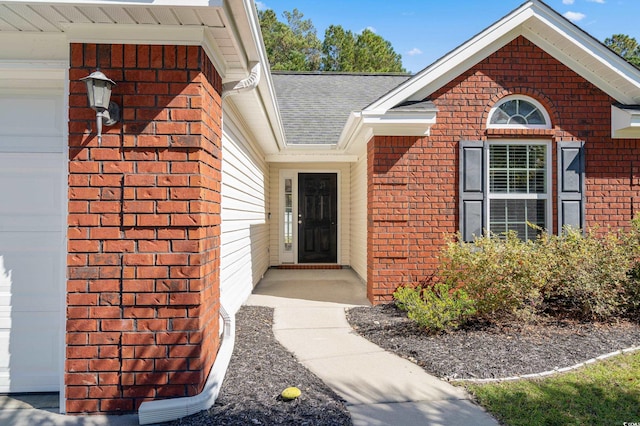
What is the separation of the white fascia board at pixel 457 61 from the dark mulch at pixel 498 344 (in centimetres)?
297

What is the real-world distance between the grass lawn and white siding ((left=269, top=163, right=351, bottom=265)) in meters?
6.16

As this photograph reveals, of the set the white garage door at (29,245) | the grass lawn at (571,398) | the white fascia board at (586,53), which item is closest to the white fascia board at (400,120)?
the white fascia board at (586,53)

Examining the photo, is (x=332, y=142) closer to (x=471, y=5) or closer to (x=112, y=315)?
(x=112, y=315)

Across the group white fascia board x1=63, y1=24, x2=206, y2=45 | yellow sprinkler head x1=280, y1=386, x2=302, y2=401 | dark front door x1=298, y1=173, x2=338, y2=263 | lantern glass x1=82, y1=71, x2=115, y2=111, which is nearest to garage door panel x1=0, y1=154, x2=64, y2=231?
lantern glass x1=82, y1=71, x2=115, y2=111

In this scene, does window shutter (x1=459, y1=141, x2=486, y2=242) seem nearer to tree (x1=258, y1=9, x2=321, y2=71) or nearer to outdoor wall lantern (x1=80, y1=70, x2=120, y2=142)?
outdoor wall lantern (x1=80, y1=70, x2=120, y2=142)

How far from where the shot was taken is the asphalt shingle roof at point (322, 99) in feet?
27.5

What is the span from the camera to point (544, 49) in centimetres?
561

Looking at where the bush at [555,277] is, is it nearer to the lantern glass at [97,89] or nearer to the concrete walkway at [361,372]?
the concrete walkway at [361,372]

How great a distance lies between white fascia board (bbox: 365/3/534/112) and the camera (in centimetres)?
532

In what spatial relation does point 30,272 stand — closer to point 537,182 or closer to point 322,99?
point 537,182

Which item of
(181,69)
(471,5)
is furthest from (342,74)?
Answer: (181,69)

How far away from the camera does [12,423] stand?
2.56 m

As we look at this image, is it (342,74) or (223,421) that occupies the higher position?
(342,74)

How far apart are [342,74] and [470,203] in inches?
303
